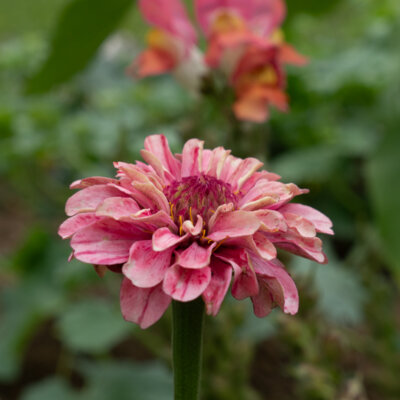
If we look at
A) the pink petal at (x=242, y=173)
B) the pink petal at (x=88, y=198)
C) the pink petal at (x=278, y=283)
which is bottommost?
the pink petal at (x=278, y=283)

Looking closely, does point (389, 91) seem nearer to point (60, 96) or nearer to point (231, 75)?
point (231, 75)

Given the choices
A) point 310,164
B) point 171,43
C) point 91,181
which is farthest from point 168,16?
point 91,181

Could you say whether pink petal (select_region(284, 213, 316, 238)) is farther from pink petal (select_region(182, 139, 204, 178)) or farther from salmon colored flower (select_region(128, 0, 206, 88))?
salmon colored flower (select_region(128, 0, 206, 88))

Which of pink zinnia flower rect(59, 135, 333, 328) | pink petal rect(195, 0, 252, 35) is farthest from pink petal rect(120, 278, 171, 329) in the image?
pink petal rect(195, 0, 252, 35)

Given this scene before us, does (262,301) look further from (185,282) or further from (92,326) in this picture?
(92,326)

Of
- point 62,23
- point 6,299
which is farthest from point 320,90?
point 6,299

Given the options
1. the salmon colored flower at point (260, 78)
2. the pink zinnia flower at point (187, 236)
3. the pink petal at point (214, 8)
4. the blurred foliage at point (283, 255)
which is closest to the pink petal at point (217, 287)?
the pink zinnia flower at point (187, 236)

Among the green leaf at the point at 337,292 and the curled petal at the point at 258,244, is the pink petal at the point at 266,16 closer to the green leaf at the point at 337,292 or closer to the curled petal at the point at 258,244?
the green leaf at the point at 337,292
